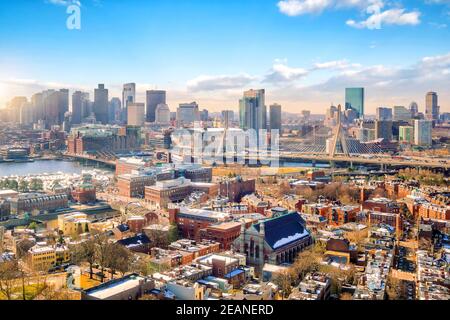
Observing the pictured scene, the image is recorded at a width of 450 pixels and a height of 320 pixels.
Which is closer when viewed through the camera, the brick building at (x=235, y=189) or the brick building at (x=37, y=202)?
the brick building at (x=37, y=202)

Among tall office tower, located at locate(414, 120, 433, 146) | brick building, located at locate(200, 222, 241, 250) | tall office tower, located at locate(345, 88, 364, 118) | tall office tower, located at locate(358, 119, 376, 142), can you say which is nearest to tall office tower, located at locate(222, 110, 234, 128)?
tall office tower, located at locate(345, 88, 364, 118)

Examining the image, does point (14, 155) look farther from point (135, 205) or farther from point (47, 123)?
point (135, 205)

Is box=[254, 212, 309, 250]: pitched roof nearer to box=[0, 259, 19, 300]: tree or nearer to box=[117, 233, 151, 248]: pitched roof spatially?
box=[117, 233, 151, 248]: pitched roof

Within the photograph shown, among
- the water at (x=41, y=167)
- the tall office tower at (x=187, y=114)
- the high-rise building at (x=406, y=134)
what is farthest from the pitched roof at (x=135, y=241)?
the high-rise building at (x=406, y=134)

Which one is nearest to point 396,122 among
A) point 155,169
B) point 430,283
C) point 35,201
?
point 155,169

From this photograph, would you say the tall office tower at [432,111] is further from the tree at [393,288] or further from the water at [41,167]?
the tree at [393,288]

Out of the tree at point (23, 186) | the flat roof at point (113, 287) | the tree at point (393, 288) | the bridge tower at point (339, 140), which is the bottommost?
the tree at point (393, 288)

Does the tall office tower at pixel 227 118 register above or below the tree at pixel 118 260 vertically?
above
